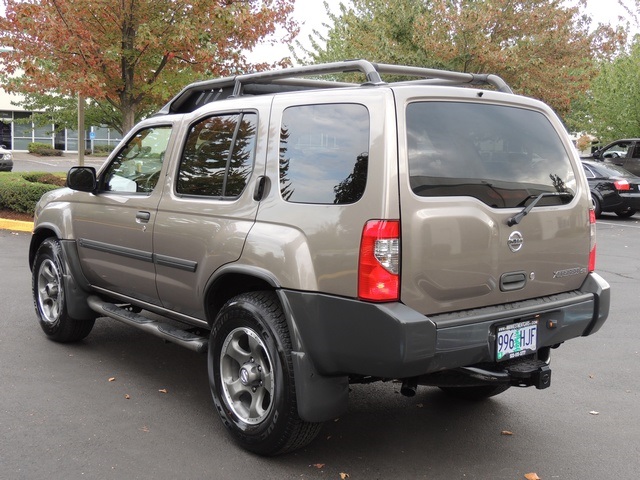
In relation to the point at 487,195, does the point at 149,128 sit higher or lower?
higher

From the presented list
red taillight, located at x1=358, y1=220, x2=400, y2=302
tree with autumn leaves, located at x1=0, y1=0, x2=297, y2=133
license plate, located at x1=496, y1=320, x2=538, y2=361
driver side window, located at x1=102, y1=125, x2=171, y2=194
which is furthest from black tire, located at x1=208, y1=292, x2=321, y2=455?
tree with autumn leaves, located at x1=0, y1=0, x2=297, y2=133

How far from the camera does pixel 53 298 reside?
19.5 ft

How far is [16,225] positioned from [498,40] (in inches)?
555

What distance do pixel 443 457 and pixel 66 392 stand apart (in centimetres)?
256

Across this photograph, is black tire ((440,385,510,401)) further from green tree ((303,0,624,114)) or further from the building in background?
the building in background

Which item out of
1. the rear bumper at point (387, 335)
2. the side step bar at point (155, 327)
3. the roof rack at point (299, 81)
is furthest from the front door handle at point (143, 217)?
the rear bumper at point (387, 335)

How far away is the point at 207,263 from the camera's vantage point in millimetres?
4188

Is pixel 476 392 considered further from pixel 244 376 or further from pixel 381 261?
pixel 381 261

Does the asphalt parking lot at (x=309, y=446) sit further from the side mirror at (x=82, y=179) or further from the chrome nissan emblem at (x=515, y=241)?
the side mirror at (x=82, y=179)

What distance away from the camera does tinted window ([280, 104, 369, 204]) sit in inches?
138

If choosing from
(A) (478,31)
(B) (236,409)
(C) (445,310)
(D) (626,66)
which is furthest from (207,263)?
(D) (626,66)

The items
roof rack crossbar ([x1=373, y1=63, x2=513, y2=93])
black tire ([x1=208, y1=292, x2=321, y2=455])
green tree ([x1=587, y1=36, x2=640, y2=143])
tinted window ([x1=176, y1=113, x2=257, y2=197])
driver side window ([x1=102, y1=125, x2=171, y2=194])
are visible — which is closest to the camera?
black tire ([x1=208, y1=292, x2=321, y2=455])

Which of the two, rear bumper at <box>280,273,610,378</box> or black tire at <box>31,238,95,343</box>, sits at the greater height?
rear bumper at <box>280,273,610,378</box>

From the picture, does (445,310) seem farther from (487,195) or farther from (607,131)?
(607,131)
